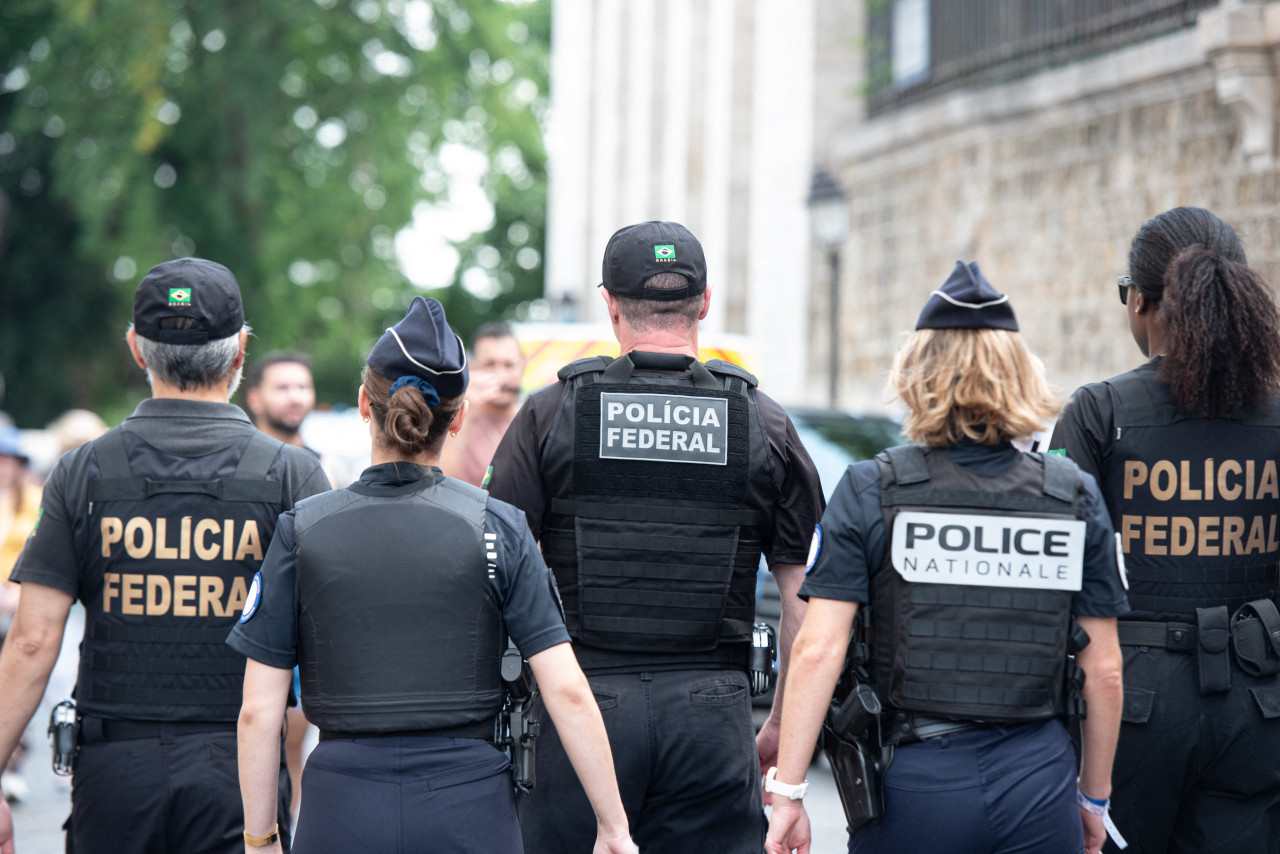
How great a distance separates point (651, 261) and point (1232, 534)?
1595 millimetres

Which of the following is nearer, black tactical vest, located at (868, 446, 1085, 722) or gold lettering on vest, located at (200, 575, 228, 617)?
black tactical vest, located at (868, 446, 1085, 722)

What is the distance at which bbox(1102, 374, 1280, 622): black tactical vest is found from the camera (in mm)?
3881

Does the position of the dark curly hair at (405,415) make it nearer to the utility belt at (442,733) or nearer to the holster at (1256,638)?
the utility belt at (442,733)

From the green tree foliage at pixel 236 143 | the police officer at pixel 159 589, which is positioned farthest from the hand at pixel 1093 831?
the green tree foliage at pixel 236 143

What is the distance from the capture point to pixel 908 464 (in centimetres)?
344

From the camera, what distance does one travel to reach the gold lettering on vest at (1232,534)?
388cm

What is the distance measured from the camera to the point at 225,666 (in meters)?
3.86

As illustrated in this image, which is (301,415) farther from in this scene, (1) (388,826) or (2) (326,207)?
(2) (326,207)

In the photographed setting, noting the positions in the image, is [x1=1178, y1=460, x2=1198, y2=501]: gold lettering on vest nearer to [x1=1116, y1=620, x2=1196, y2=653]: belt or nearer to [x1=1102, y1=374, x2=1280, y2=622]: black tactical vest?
[x1=1102, y1=374, x2=1280, y2=622]: black tactical vest

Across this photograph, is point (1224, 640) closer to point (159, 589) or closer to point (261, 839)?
point (261, 839)


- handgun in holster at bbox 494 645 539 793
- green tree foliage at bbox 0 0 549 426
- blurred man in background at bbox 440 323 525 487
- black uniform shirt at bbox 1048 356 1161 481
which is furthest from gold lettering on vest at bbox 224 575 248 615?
green tree foliage at bbox 0 0 549 426

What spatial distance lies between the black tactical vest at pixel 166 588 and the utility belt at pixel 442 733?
2.26 ft

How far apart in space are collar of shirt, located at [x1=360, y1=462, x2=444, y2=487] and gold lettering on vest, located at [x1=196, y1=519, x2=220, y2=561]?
0.72 meters

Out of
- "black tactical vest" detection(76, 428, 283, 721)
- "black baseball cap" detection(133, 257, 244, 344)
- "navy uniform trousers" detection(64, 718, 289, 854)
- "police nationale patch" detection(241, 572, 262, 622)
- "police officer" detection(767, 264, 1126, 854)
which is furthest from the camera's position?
"black baseball cap" detection(133, 257, 244, 344)
